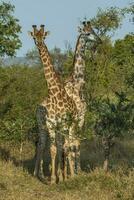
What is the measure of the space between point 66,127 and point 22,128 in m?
2.55

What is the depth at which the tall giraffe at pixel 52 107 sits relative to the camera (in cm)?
1351

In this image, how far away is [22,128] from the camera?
50.4 feet

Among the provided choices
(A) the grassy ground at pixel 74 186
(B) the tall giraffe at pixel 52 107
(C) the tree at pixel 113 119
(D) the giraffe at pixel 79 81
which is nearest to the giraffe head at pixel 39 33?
(B) the tall giraffe at pixel 52 107

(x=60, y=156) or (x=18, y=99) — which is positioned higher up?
(x=18, y=99)

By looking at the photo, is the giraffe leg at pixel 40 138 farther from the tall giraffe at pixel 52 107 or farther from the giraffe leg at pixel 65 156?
the giraffe leg at pixel 65 156

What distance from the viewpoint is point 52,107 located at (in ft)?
45.3

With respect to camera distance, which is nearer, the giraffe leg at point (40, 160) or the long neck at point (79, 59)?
the giraffe leg at point (40, 160)

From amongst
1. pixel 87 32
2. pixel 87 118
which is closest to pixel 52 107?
pixel 87 118

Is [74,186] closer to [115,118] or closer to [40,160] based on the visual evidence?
[115,118]

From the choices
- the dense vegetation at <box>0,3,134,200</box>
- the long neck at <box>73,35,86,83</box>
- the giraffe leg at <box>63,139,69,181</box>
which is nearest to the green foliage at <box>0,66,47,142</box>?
the dense vegetation at <box>0,3,134,200</box>

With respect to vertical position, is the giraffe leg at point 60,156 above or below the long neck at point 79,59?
below

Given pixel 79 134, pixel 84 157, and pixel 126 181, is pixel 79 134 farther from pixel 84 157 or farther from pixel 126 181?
pixel 84 157

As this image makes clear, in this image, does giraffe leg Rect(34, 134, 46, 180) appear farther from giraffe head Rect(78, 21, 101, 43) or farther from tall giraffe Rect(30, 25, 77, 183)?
giraffe head Rect(78, 21, 101, 43)

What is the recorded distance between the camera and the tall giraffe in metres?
13.5
